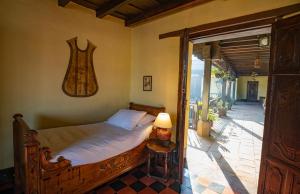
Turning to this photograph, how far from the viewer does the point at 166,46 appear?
2.97 m

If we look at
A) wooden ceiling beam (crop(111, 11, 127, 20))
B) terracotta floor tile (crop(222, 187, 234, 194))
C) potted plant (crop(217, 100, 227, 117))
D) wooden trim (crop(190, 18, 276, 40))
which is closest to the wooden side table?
terracotta floor tile (crop(222, 187, 234, 194))

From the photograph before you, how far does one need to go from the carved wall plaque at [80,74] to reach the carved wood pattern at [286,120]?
277cm

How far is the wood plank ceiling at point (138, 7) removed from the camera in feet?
8.05

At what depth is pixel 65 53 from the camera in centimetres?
273

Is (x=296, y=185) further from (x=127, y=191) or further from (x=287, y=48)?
(x=127, y=191)

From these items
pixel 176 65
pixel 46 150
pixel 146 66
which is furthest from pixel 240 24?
pixel 46 150

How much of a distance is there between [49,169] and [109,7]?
2.43m

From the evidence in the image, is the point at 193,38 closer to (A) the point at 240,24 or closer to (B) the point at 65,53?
(A) the point at 240,24

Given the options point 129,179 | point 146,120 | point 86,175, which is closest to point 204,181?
point 129,179

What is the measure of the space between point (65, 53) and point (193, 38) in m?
2.08

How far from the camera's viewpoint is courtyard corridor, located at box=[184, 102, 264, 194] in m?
2.33

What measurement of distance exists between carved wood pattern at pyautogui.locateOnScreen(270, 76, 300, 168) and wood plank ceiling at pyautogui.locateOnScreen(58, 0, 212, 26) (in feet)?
4.99

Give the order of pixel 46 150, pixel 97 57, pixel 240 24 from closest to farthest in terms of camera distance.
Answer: pixel 46 150, pixel 240 24, pixel 97 57

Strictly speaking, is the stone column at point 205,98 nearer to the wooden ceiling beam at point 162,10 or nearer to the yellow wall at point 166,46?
the yellow wall at point 166,46
